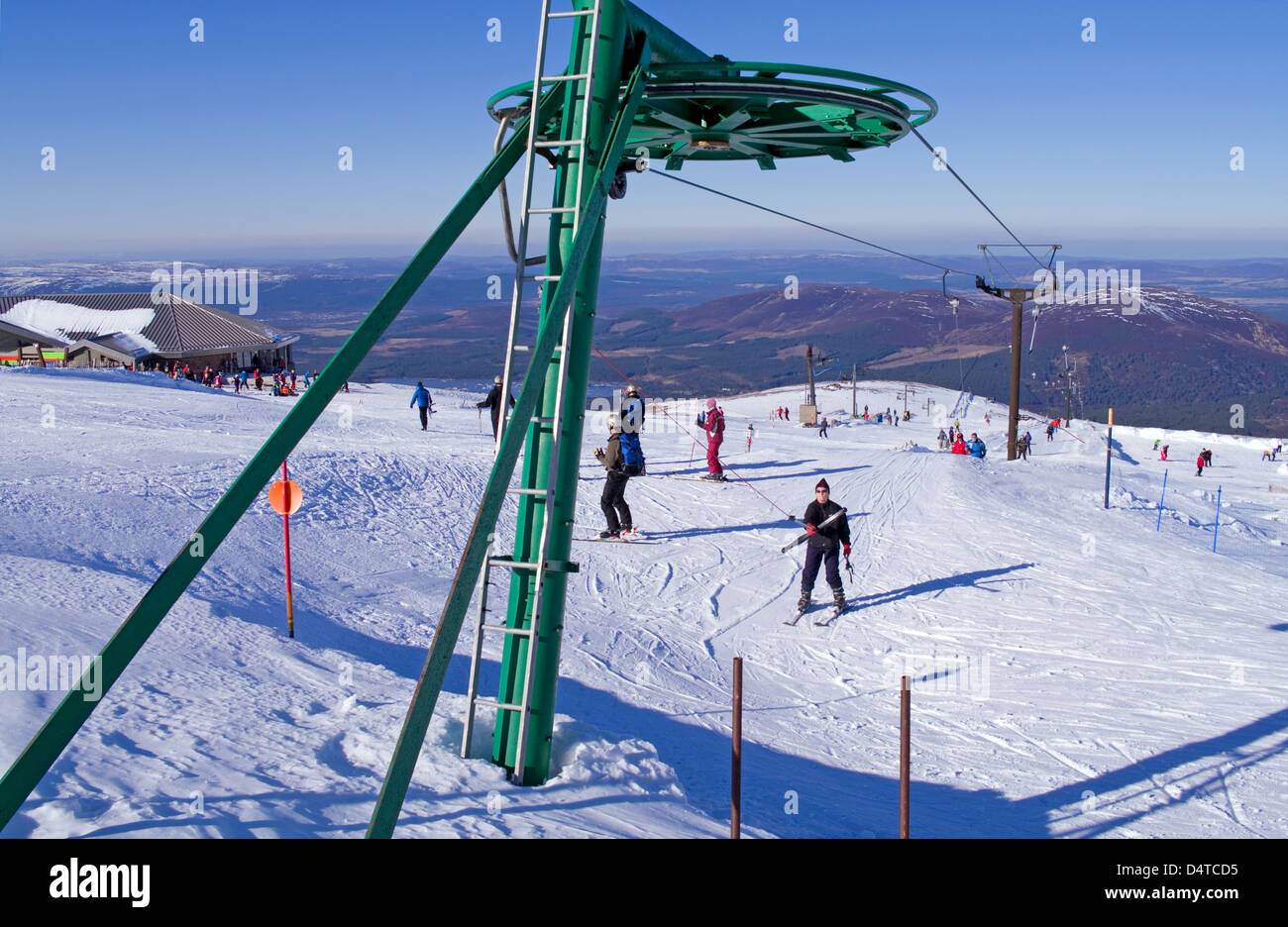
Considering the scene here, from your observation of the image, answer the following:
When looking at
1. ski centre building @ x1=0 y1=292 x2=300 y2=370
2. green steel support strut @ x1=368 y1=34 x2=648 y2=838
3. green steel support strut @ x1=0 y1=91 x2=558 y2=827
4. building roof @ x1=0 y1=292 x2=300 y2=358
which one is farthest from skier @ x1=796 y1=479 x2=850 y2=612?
building roof @ x1=0 y1=292 x2=300 y2=358

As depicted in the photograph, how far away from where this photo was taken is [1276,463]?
153ft

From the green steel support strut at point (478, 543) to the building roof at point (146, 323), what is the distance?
53401 millimetres

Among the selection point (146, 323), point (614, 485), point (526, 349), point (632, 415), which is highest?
point (146, 323)

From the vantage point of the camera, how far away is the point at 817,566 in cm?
1228

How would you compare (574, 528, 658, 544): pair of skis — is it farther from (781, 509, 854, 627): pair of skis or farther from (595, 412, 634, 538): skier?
(781, 509, 854, 627): pair of skis

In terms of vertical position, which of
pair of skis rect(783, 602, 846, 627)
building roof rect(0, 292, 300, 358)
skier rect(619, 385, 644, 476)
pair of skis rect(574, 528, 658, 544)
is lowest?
pair of skis rect(783, 602, 846, 627)

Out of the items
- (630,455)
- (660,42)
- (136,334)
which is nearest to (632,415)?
(630,455)

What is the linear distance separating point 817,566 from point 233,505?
28.3ft

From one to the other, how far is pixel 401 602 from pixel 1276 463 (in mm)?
47192

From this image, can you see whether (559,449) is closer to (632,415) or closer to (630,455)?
(632,415)

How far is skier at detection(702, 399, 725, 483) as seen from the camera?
18.0m

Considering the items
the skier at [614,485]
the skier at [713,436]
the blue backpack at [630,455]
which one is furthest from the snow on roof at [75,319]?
the blue backpack at [630,455]

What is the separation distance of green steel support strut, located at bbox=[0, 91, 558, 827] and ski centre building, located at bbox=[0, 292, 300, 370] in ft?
160
